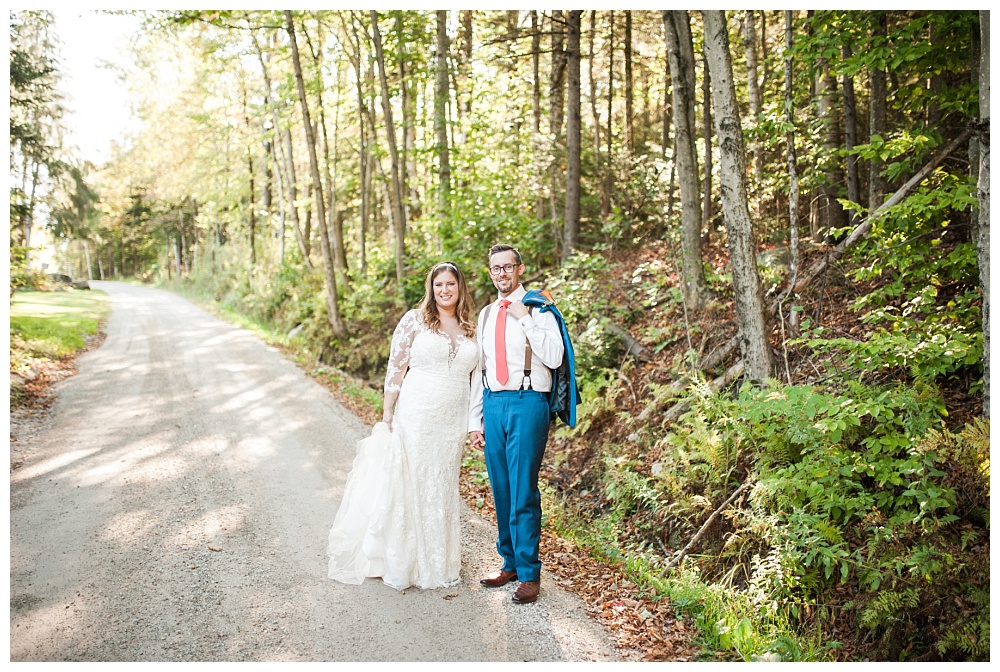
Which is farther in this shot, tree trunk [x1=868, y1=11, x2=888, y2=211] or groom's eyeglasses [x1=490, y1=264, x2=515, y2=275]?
tree trunk [x1=868, y1=11, x2=888, y2=211]

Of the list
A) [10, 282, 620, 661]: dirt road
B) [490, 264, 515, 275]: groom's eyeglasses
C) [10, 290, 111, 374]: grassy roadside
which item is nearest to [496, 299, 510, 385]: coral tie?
[490, 264, 515, 275]: groom's eyeglasses

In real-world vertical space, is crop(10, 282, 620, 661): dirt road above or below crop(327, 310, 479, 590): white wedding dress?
below

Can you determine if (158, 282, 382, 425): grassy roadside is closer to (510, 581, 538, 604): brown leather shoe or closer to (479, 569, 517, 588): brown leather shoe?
(479, 569, 517, 588): brown leather shoe

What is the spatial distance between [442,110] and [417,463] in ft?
34.1

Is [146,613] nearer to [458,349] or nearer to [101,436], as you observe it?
[458,349]

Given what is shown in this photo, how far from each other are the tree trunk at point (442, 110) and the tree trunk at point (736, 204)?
24.6ft

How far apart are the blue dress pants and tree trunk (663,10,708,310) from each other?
13.9 feet

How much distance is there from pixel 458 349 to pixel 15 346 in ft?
34.0

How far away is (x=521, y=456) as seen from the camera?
13.8 feet

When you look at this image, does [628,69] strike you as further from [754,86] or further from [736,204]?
[736,204]

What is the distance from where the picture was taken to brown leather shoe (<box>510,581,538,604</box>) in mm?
4156

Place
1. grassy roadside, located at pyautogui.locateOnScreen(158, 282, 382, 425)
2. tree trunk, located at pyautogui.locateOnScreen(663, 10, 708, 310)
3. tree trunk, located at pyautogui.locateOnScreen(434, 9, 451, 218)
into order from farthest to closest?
1. tree trunk, located at pyautogui.locateOnScreen(434, 9, 451, 218)
2. grassy roadside, located at pyautogui.locateOnScreen(158, 282, 382, 425)
3. tree trunk, located at pyautogui.locateOnScreen(663, 10, 708, 310)

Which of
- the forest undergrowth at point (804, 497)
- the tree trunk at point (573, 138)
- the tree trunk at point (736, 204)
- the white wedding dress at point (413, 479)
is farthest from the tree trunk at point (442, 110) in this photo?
the white wedding dress at point (413, 479)
